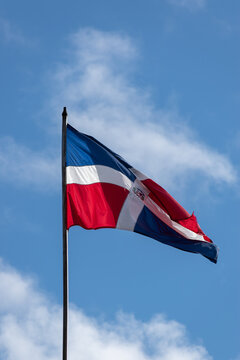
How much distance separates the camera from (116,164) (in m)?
23.2

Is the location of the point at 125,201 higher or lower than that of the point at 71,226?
higher

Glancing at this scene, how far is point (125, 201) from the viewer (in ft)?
74.6

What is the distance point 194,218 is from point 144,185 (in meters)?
1.95

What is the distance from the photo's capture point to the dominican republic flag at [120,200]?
21.9 m

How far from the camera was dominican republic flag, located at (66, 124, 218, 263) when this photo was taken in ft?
71.7

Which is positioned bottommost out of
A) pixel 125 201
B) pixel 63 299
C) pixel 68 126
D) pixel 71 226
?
pixel 63 299

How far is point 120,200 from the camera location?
2267cm

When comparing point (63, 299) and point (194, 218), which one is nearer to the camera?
point (63, 299)

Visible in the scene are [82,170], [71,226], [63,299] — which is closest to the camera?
[63,299]

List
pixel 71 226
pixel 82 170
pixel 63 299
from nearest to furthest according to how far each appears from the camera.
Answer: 1. pixel 63 299
2. pixel 71 226
3. pixel 82 170

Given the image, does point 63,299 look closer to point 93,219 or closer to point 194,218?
point 93,219

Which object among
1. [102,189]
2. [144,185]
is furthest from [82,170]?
[144,185]

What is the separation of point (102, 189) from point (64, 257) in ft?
13.2

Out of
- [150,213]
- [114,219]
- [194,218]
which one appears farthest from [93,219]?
[194,218]
